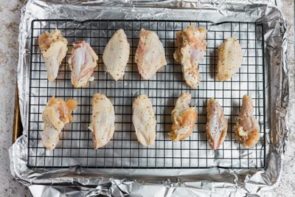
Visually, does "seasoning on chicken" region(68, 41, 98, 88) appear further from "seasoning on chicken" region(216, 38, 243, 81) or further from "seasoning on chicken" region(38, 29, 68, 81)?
"seasoning on chicken" region(216, 38, 243, 81)

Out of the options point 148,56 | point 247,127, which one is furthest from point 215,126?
point 148,56

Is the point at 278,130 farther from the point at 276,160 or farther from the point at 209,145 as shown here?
the point at 209,145

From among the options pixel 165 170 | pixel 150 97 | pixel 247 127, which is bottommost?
pixel 165 170

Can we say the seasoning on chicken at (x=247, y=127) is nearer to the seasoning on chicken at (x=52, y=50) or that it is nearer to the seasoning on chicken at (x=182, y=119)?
the seasoning on chicken at (x=182, y=119)

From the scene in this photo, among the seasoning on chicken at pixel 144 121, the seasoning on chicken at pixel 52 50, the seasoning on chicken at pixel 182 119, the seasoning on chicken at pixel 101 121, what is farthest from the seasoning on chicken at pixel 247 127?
the seasoning on chicken at pixel 52 50

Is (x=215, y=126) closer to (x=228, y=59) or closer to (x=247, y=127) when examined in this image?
(x=247, y=127)

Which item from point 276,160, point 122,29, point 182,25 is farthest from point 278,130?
point 122,29
